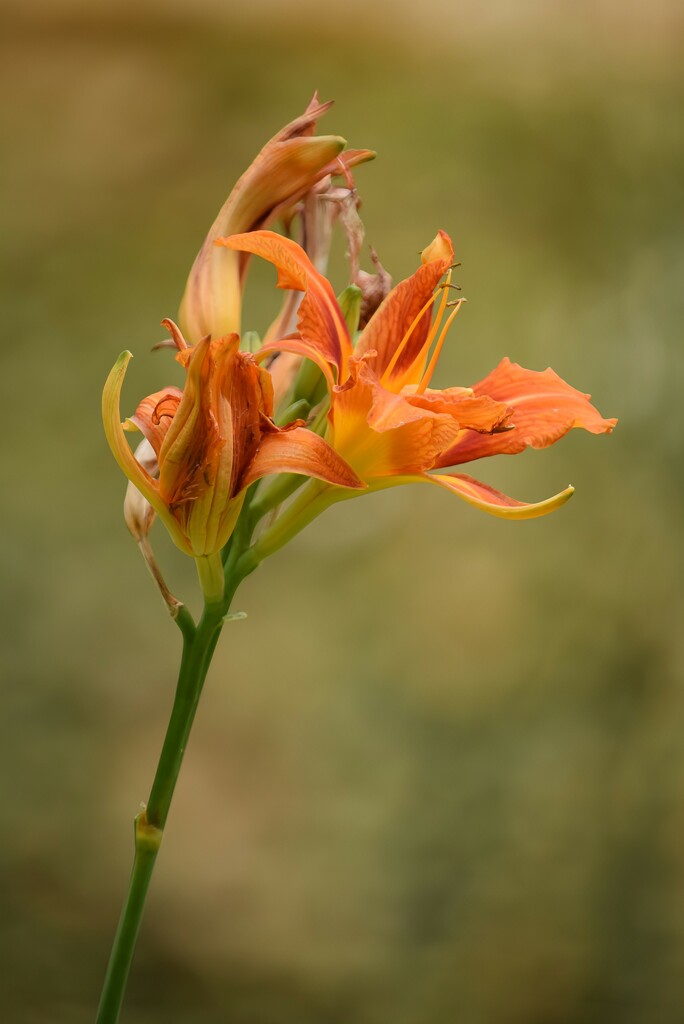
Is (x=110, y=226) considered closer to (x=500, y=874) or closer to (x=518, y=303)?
(x=518, y=303)

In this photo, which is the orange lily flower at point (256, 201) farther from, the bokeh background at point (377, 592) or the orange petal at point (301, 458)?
the bokeh background at point (377, 592)

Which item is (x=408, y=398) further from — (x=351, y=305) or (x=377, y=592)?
(x=377, y=592)

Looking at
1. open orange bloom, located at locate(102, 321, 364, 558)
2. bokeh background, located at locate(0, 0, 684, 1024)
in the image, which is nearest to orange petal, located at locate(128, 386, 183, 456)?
open orange bloom, located at locate(102, 321, 364, 558)

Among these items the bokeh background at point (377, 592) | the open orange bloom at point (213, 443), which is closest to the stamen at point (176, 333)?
the open orange bloom at point (213, 443)

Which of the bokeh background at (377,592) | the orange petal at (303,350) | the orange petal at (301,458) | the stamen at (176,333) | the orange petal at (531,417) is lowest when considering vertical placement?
the bokeh background at (377,592)

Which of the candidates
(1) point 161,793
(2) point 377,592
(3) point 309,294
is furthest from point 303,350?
(2) point 377,592

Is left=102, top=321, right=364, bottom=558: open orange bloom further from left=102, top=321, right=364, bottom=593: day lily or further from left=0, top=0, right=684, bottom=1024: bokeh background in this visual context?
left=0, top=0, right=684, bottom=1024: bokeh background

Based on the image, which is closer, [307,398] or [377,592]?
[307,398]

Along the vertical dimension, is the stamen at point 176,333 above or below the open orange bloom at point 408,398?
above
